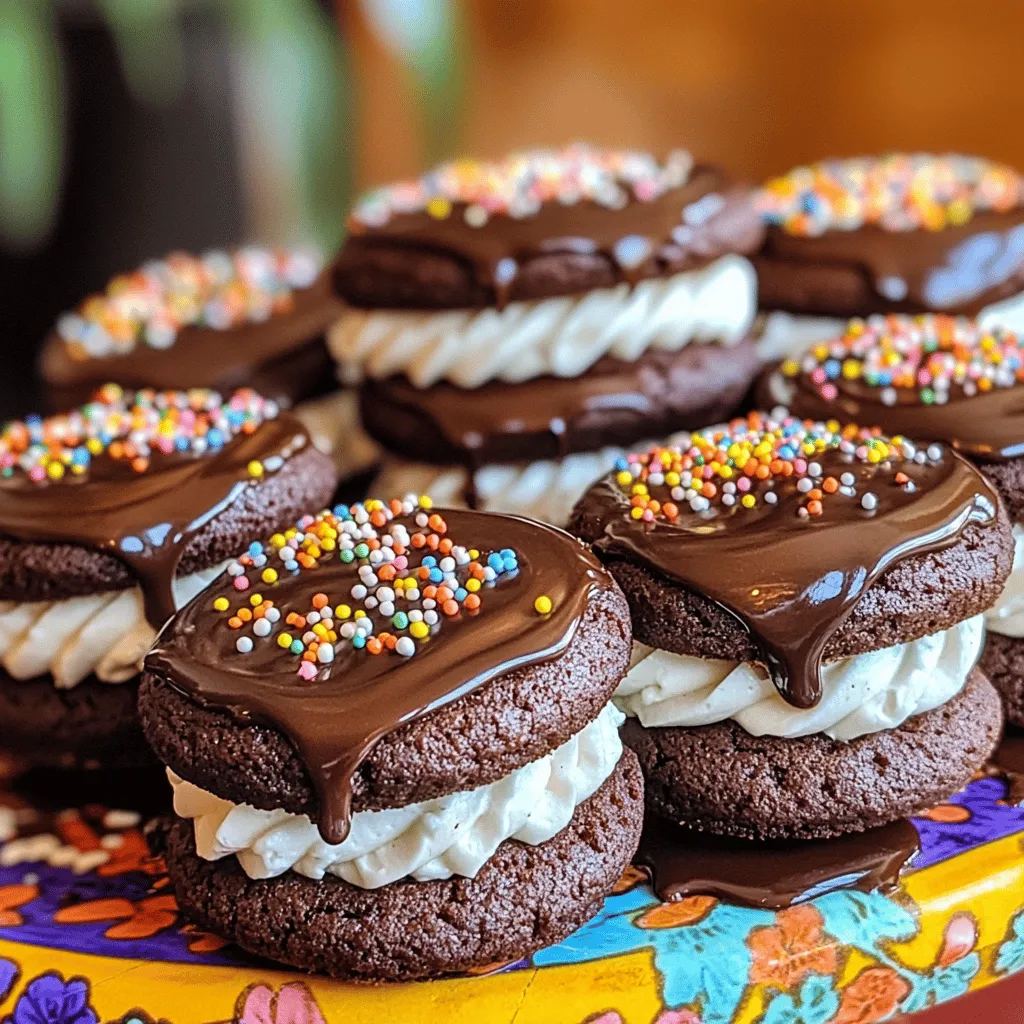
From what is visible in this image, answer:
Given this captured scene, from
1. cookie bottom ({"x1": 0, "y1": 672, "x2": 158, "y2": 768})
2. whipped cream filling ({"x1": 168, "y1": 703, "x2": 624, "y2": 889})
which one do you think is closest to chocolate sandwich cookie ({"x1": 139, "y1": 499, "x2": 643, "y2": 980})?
whipped cream filling ({"x1": 168, "y1": 703, "x2": 624, "y2": 889})

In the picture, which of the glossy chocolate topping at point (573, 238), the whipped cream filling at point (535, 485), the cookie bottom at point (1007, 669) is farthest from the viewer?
the whipped cream filling at point (535, 485)

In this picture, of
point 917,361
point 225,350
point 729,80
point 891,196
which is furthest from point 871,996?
point 729,80

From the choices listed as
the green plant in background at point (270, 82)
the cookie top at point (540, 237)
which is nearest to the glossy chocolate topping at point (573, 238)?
the cookie top at point (540, 237)

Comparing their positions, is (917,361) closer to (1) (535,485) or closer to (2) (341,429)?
(1) (535,485)

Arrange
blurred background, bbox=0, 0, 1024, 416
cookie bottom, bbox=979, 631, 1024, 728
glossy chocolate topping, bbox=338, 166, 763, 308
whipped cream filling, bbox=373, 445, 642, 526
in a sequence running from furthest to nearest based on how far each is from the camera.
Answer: blurred background, bbox=0, 0, 1024, 416
whipped cream filling, bbox=373, 445, 642, 526
glossy chocolate topping, bbox=338, 166, 763, 308
cookie bottom, bbox=979, 631, 1024, 728

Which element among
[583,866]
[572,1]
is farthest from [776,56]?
[583,866]

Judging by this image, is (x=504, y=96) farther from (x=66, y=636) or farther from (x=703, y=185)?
(x=66, y=636)

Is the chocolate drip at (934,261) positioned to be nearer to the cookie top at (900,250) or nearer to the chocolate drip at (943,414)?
the cookie top at (900,250)

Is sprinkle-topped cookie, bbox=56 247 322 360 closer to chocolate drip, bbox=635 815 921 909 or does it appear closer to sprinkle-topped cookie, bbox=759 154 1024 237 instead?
sprinkle-topped cookie, bbox=759 154 1024 237
